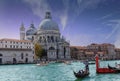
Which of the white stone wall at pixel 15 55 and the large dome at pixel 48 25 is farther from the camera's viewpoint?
the large dome at pixel 48 25

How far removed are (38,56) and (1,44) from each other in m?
13.1

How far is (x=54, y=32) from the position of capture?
70500 millimetres

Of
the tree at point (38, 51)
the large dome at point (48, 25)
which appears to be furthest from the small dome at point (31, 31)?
the tree at point (38, 51)

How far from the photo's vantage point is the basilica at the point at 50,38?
217ft

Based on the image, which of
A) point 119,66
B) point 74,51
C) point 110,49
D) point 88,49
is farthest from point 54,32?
point 119,66

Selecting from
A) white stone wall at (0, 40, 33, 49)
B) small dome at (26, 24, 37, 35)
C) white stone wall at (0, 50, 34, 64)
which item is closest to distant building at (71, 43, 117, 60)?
small dome at (26, 24, 37, 35)

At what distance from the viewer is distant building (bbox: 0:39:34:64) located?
151 feet

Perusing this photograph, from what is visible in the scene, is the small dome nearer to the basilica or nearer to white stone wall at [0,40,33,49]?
the basilica

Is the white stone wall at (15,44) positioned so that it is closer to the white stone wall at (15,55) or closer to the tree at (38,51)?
the white stone wall at (15,55)

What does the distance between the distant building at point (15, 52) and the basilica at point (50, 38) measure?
11619 mm

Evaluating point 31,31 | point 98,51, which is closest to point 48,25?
point 31,31

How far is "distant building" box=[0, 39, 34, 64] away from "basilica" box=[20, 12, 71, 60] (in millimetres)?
11619

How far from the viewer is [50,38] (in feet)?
228

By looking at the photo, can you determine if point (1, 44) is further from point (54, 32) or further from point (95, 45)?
point (95, 45)
